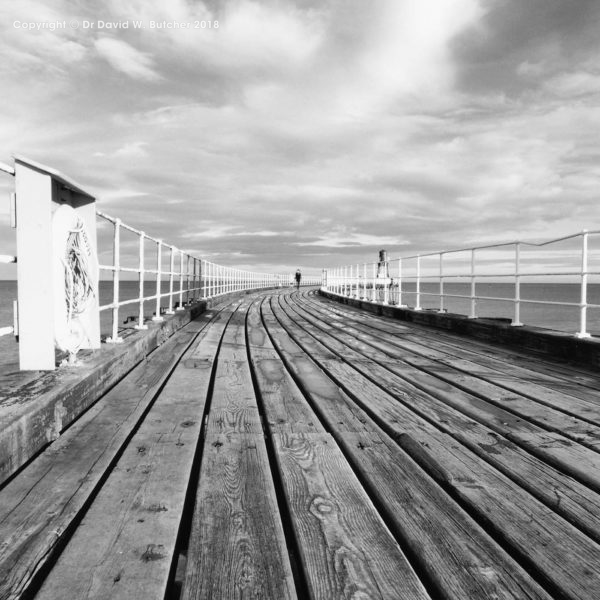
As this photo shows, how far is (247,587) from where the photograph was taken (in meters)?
1.21

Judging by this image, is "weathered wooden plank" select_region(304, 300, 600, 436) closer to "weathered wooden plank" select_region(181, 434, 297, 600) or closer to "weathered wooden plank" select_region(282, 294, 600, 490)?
"weathered wooden plank" select_region(282, 294, 600, 490)

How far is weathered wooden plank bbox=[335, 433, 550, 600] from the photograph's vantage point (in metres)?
1.23

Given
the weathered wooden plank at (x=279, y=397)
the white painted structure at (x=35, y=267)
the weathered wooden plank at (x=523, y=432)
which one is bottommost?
the weathered wooden plank at (x=523, y=432)

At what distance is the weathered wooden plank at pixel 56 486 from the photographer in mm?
1315

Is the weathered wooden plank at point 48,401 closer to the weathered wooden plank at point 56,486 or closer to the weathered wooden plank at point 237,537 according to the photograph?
Result: the weathered wooden plank at point 56,486

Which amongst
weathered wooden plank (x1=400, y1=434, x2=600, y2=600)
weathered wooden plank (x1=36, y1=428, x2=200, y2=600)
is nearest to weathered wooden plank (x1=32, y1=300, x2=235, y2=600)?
weathered wooden plank (x1=36, y1=428, x2=200, y2=600)

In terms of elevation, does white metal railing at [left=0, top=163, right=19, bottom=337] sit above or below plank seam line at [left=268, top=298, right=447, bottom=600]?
above

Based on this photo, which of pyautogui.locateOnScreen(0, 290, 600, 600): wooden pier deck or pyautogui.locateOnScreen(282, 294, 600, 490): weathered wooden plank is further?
pyautogui.locateOnScreen(282, 294, 600, 490): weathered wooden plank

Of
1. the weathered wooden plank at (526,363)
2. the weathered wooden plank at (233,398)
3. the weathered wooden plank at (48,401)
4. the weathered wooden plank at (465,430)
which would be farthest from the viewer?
the weathered wooden plank at (526,363)

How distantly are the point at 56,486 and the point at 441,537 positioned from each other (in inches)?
50.5

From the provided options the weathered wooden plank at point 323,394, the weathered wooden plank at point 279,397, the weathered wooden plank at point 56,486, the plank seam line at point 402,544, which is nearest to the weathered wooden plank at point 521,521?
the plank seam line at point 402,544

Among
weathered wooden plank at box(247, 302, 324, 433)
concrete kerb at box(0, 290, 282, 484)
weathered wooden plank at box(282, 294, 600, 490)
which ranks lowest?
weathered wooden plank at box(282, 294, 600, 490)

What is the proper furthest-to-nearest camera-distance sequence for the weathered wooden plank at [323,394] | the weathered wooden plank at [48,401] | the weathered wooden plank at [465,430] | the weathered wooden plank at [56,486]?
the weathered wooden plank at [323,394], the weathered wooden plank at [48,401], the weathered wooden plank at [465,430], the weathered wooden plank at [56,486]

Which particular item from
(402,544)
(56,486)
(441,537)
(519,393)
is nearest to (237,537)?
(402,544)
